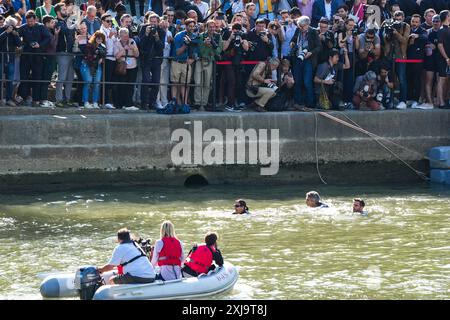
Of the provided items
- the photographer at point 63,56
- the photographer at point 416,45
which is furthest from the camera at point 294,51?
the photographer at point 63,56

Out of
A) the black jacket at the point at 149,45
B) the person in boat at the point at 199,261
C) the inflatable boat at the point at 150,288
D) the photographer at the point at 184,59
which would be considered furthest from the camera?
the photographer at the point at 184,59

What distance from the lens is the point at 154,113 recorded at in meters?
27.8

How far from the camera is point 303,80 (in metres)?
28.8

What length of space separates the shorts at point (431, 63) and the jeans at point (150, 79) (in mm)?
6434

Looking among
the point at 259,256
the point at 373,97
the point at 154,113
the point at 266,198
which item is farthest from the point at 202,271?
the point at 373,97

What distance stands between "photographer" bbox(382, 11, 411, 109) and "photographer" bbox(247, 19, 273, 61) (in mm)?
2841

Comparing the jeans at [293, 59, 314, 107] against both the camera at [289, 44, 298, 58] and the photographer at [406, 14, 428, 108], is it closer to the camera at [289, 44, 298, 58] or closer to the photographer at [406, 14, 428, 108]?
the camera at [289, 44, 298, 58]

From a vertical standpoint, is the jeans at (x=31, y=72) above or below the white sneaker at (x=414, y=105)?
above

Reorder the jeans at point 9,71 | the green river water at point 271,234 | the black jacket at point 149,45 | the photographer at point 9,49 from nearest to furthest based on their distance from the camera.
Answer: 1. the green river water at point 271,234
2. the photographer at point 9,49
3. the jeans at point 9,71
4. the black jacket at point 149,45

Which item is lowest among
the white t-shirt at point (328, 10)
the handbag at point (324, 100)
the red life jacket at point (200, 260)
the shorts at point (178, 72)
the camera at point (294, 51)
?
the red life jacket at point (200, 260)

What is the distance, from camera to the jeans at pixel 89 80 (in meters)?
27.0

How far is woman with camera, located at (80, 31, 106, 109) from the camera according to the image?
87.2 feet

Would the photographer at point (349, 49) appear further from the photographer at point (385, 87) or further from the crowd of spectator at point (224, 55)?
the photographer at point (385, 87)
